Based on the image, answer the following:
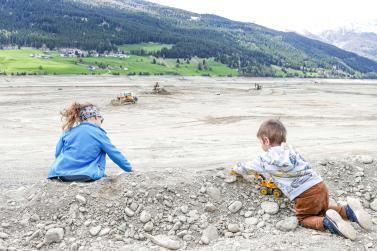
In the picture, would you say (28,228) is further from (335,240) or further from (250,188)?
(335,240)

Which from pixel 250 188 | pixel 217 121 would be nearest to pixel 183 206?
pixel 250 188

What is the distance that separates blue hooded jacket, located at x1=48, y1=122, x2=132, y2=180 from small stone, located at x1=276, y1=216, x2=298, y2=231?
317 cm

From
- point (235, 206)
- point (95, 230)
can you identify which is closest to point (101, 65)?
point (235, 206)

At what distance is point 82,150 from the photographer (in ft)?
25.0

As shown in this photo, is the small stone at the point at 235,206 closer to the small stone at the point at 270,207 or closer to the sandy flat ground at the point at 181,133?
the small stone at the point at 270,207

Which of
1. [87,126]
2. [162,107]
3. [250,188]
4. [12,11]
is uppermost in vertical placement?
[12,11]

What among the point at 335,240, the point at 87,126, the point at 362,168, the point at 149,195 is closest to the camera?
the point at 335,240

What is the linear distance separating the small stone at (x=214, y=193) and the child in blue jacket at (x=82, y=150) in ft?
5.77

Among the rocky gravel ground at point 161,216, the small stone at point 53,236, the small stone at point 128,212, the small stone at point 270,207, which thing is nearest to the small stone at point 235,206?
the rocky gravel ground at point 161,216

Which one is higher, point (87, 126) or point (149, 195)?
point (87, 126)

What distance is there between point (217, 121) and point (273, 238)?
71.4 ft

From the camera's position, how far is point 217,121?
1089 inches

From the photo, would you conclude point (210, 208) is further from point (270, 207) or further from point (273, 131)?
point (273, 131)

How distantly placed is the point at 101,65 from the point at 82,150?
11100 centimetres
